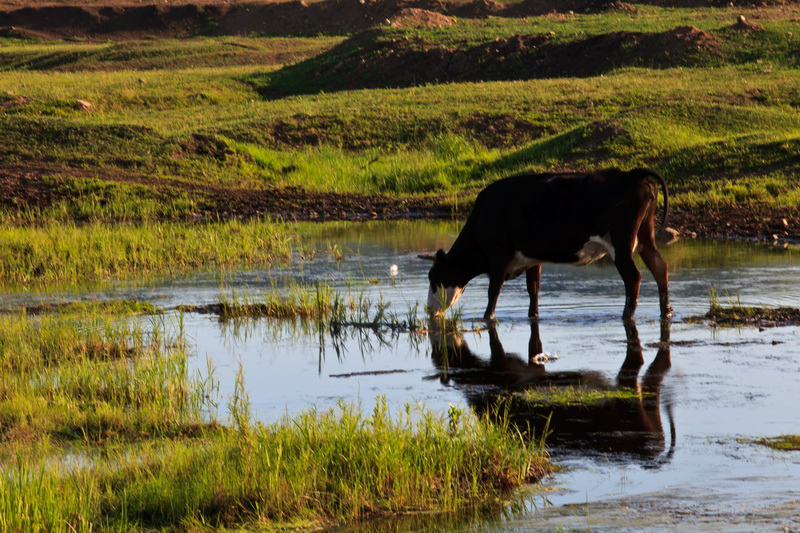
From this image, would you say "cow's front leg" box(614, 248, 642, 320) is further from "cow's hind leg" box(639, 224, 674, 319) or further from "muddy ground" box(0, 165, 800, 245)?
"muddy ground" box(0, 165, 800, 245)

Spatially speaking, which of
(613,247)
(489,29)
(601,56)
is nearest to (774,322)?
(613,247)

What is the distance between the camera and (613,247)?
1101cm

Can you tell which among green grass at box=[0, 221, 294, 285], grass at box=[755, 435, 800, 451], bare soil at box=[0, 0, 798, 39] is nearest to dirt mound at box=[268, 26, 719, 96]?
bare soil at box=[0, 0, 798, 39]

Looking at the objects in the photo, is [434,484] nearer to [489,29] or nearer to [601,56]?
[601,56]

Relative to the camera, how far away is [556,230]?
1112cm

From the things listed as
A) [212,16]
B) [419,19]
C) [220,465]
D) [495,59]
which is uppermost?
[212,16]

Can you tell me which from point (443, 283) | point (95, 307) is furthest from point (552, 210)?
point (95, 307)

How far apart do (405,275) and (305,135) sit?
590 inches

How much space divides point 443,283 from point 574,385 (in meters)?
3.50

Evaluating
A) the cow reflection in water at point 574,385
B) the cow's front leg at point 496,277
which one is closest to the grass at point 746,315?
the cow reflection in water at point 574,385

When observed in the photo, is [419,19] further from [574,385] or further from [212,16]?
[574,385]

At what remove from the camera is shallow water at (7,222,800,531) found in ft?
20.0

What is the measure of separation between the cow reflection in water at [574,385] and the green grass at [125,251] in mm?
6297

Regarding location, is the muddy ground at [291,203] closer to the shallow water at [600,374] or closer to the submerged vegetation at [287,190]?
the submerged vegetation at [287,190]
